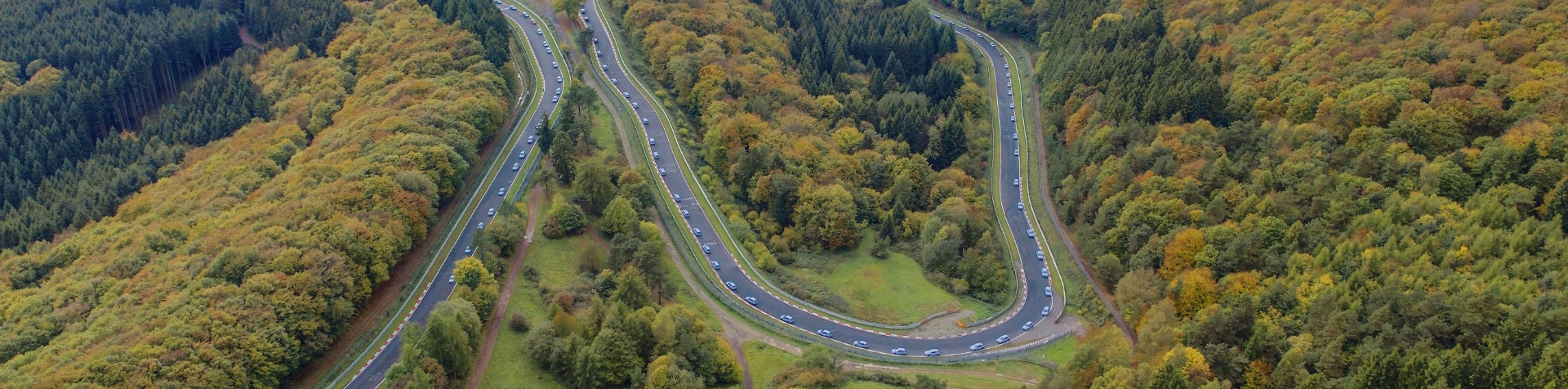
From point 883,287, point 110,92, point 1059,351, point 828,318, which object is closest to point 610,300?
point 828,318

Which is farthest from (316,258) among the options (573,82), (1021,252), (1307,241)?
(1307,241)

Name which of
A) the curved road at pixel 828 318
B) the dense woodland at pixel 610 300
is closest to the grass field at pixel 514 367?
the dense woodland at pixel 610 300

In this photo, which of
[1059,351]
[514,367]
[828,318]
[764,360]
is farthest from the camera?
[828,318]

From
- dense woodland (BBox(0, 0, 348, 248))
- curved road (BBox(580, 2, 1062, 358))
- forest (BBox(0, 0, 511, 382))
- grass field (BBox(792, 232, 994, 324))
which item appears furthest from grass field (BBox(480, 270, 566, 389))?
dense woodland (BBox(0, 0, 348, 248))

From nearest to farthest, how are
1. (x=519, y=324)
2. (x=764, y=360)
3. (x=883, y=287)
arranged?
(x=519, y=324) < (x=764, y=360) < (x=883, y=287)

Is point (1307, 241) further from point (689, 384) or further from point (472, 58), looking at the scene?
point (472, 58)

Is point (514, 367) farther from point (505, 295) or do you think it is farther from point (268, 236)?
point (268, 236)

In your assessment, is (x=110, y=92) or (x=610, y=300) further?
(x=110, y=92)
